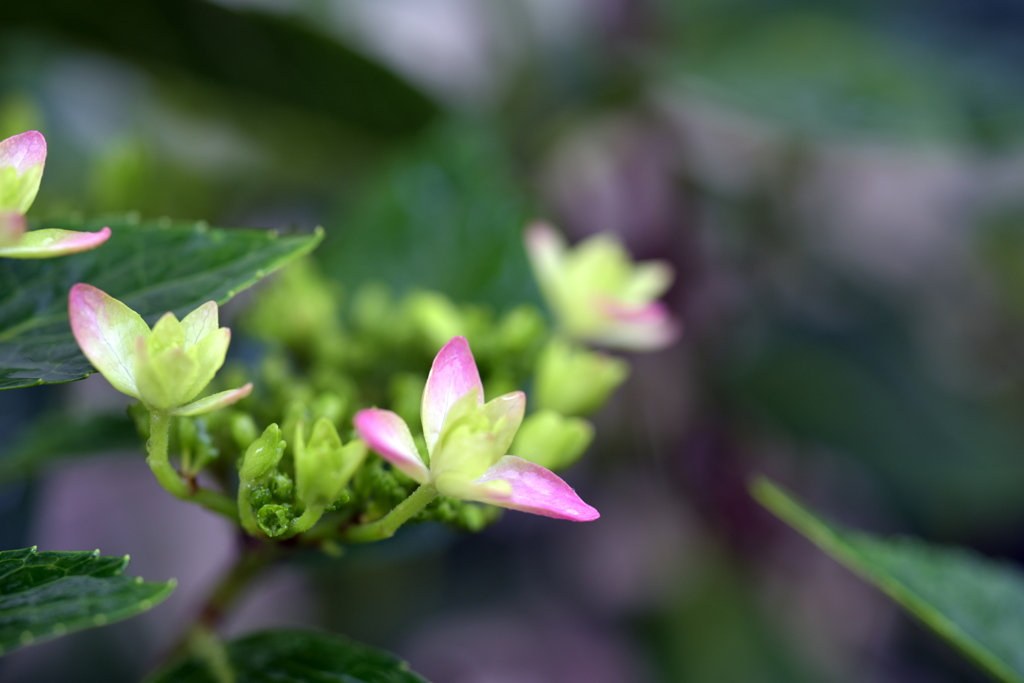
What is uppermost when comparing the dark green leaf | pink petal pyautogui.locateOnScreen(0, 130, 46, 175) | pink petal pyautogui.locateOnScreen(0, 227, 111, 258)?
pink petal pyautogui.locateOnScreen(0, 130, 46, 175)

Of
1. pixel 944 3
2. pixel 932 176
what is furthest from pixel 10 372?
pixel 932 176

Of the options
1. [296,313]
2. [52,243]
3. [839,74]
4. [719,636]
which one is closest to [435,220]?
[296,313]

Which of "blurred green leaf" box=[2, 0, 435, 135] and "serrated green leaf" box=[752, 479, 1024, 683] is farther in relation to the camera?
"blurred green leaf" box=[2, 0, 435, 135]

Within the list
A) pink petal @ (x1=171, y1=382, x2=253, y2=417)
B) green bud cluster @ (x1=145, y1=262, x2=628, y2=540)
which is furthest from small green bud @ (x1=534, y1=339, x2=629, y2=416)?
pink petal @ (x1=171, y1=382, x2=253, y2=417)

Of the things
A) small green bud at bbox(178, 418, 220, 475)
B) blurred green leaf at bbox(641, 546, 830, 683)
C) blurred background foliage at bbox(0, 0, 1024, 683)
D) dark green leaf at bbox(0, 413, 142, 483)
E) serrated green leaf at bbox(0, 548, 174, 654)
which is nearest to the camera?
serrated green leaf at bbox(0, 548, 174, 654)

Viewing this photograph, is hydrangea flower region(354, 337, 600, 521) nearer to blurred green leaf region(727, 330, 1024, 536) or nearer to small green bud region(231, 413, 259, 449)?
small green bud region(231, 413, 259, 449)

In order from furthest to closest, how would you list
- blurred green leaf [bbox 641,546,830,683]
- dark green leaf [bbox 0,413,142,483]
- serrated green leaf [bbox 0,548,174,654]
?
1. blurred green leaf [bbox 641,546,830,683]
2. dark green leaf [bbox 0,413,142,483]
3. serrated green leaf [bbox 0,548,174,654]
